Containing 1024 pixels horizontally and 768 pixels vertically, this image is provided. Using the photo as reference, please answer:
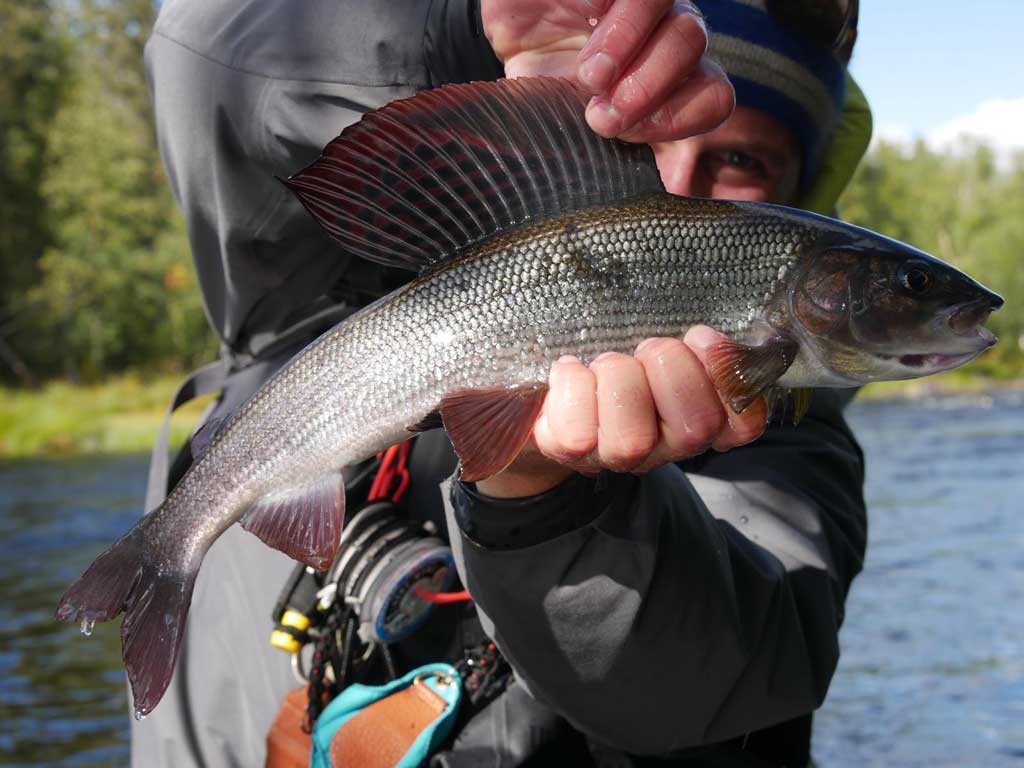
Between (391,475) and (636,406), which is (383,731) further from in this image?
(636,406)

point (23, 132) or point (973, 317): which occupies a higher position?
point (973, 317)

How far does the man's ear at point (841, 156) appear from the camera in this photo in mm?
3131

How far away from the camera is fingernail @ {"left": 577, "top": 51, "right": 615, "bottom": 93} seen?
5.31ft

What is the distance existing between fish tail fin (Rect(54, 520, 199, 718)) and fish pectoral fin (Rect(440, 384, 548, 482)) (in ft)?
1.91

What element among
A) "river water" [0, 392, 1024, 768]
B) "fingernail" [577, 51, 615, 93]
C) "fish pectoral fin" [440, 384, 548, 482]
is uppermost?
"fingernail" [577, 51, 615, 93]

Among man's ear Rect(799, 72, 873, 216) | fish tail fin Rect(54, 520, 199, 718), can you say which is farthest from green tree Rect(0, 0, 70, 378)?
fish tail fin Rect(54, 520, 199, 718)

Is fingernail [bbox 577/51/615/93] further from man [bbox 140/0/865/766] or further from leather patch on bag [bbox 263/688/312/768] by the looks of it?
leather patch on bag [bbox 263/688/312/768]

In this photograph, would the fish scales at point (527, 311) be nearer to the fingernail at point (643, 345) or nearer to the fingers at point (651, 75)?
the fingernail at point (643, 345)

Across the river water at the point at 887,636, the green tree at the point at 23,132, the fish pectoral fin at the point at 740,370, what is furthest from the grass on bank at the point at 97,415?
the fish pectoral fin at the point at 740,370

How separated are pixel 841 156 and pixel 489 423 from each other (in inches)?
78.6

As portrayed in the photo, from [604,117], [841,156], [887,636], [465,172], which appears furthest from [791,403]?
[887,636]

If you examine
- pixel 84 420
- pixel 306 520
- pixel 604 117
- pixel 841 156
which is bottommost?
pixel 84 420

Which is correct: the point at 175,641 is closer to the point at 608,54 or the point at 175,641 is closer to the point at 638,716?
the point at 638,716

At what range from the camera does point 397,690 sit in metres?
Result: 2.38
